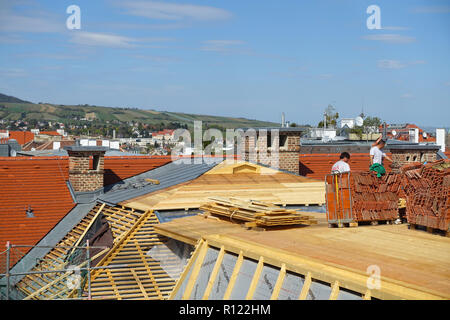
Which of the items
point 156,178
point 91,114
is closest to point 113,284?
point 156,178

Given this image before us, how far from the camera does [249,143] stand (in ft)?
68.5

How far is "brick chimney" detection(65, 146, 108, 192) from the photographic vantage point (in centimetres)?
1877

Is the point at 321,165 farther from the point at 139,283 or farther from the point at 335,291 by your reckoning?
the point at 335,291

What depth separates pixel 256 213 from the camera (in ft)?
39.6

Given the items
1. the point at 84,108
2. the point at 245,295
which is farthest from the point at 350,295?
the point at 84,108

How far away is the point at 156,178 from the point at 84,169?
8.42ft

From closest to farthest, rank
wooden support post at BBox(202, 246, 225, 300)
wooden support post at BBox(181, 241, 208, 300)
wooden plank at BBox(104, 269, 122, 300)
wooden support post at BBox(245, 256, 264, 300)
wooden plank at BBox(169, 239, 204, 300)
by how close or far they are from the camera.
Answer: wooden support post at BBox(245, 256, 264, 300) < wooden support post at BBox(202, 246, 225, 300) < wooden support post at BBox(181, 241, 208, 300) < wooden plank at BBox(169, 239, 204, 300) < wooden plank at BBox(104, 269, 122, 300)

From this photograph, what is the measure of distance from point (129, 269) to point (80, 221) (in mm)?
4516

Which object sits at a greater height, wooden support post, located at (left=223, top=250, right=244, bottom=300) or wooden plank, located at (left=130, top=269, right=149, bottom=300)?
wooden support post, located at (left=223, top=250, right=244, bottom=300)

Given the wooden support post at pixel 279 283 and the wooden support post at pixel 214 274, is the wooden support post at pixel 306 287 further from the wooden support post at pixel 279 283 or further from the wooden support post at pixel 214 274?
the wooden support post at pixel 214 274

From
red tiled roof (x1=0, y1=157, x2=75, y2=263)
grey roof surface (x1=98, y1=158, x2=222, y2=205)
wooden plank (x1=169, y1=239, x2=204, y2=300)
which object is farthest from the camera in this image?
grey roof surface (x1=98, y1=158, x2=222, y2=205)

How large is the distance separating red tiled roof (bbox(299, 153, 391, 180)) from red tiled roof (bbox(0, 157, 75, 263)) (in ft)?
31.1

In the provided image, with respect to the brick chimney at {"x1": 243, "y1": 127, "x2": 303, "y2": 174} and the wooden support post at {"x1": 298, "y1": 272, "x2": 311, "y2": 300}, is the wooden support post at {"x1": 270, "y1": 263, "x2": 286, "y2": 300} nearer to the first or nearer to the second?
the wooden support post at {"x1": 298, "y1": 272, "x2": 311, "y2": 300}

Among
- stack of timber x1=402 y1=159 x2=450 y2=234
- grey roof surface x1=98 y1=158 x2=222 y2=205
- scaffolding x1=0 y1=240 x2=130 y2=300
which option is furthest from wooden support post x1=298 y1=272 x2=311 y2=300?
grey roof surface x1=98 y1=158 x2=222 y2=205
